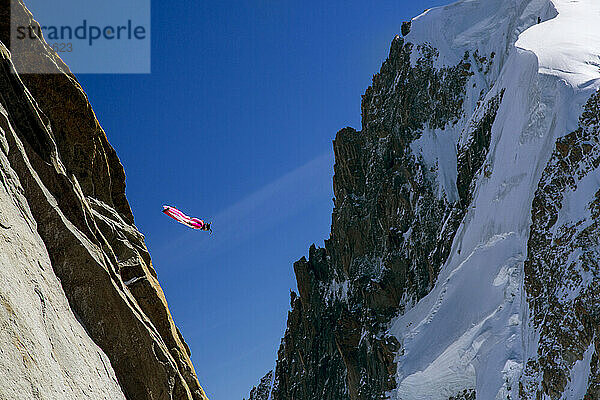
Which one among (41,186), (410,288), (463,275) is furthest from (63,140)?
(410,288)

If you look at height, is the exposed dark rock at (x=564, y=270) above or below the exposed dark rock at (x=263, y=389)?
below

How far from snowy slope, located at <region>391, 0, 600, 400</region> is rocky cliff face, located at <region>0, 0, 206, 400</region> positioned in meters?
21.0

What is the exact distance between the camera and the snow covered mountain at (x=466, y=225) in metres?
32.8

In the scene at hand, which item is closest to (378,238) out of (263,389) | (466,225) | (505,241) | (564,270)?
(466,225)

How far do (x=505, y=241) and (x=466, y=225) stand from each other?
35.1 ft

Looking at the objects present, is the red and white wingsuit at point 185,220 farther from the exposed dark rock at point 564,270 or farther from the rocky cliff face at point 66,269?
the exposed dark rock at point 564,270

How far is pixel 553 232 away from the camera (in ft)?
112

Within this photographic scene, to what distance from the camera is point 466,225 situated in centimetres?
5131

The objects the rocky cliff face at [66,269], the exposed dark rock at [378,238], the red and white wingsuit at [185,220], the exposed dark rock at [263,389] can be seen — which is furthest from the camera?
the exposed dark rock at [263,389]

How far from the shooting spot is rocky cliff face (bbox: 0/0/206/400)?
8.91 metres

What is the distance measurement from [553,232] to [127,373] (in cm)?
2718

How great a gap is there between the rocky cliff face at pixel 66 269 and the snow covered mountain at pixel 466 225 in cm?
2040

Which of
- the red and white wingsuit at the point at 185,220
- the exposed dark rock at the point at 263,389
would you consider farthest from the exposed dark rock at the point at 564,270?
the exposed dark rock at the point at 263,389

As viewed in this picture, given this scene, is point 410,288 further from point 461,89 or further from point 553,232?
point 553,232
